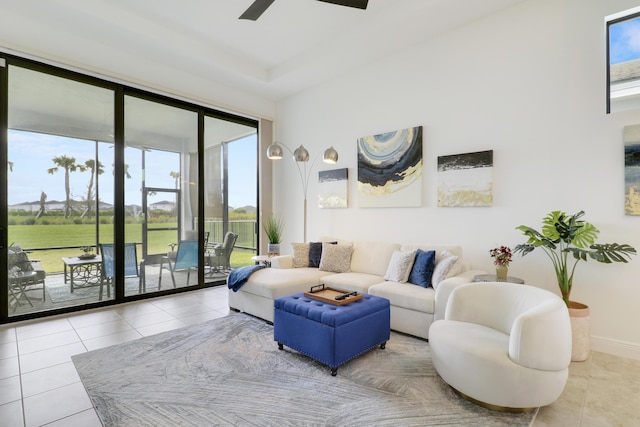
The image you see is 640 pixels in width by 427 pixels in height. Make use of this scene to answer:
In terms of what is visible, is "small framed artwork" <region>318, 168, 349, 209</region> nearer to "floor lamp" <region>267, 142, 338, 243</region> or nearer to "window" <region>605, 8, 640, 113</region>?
"floor lamp" <region>267, 142, 338, 243</region>

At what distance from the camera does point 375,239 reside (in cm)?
473

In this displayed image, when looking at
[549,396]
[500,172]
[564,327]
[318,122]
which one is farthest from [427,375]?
[318,122]

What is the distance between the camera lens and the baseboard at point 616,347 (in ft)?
9.29

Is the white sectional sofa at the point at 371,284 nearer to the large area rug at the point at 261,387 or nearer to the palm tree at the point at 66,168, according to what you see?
the large area rug at the point at 261,387

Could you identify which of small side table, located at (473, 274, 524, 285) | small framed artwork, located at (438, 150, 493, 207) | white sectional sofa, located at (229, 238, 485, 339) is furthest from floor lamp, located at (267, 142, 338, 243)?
small side table, located at (473, 274, 524, 285)

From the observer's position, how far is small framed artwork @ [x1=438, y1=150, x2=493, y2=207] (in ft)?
11.9

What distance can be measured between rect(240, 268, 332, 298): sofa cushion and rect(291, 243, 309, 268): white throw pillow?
12.3 inches

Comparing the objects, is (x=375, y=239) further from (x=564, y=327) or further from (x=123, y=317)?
(x=123, y=317)

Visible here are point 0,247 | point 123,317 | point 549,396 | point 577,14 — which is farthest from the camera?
point 123,317

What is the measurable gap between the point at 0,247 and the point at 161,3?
3.30 metres

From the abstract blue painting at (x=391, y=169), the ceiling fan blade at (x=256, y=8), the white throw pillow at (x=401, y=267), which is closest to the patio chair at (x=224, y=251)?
the abstract blue painting at (x=391, y=169)

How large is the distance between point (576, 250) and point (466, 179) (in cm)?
133

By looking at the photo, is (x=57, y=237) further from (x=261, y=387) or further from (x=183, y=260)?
(x=261, y=387)

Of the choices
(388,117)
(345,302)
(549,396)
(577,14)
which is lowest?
(549,396)
